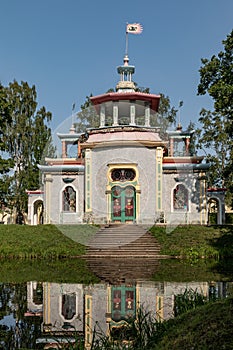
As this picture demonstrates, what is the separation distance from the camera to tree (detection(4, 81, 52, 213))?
3338 cm

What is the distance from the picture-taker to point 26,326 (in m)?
8.24

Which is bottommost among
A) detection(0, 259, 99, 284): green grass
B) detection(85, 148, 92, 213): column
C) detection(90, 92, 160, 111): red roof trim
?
detection(0, 259, 99, 284): green grass

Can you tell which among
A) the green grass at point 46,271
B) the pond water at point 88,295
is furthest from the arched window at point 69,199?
the pond water at point 88,295

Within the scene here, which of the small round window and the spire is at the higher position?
the spire

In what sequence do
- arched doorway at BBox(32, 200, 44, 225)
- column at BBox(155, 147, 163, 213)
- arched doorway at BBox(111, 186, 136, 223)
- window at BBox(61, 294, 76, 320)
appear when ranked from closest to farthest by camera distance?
window at BBox(61, 294, 76, 320)
column at BBox(155, 147, 163, 213)
arched doorway at BBox(111, 186, 136, 223)
arched doorway at BBox(32, 200, 44, 225)

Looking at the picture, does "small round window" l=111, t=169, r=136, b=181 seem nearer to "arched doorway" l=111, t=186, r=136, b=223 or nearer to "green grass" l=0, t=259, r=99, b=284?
"arched doorway" l=111, t=186, r=136, b=223

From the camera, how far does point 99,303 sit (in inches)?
398

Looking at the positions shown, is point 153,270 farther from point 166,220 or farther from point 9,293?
point 166,220

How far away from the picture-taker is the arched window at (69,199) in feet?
83.8

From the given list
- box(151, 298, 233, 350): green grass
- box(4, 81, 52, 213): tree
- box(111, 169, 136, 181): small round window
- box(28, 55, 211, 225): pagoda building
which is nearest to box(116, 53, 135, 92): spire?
box(28, 55, 211, 225): pagoda building

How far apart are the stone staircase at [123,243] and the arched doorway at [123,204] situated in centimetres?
152

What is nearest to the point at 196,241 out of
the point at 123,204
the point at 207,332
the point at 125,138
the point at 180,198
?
the point at 180,198

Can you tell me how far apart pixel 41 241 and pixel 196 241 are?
7.08 meters

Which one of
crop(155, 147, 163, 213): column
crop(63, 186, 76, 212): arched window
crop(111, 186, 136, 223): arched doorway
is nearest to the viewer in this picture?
crop(155, 147, 163, 213): column
